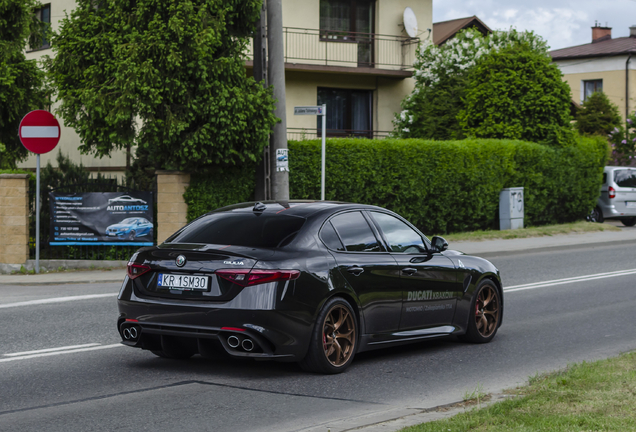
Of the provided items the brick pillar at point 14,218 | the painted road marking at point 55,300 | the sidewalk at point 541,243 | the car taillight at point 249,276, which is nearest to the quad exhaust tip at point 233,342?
the car taillight at point 249,276

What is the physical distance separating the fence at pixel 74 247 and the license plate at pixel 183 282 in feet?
33.2

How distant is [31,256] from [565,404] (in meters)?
13.2

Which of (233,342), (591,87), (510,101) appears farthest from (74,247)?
(591,87)

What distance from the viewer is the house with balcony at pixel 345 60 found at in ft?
93.8

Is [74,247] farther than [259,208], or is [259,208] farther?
[74,247]

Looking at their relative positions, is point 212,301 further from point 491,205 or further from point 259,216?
point 491,205

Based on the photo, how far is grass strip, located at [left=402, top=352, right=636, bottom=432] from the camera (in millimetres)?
5020

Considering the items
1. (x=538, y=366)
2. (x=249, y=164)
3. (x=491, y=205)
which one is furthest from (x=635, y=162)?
(x=538, y=366)

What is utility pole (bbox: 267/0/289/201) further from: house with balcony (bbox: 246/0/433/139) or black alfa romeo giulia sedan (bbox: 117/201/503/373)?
house with balcony (bbox: 246/0/433/139)

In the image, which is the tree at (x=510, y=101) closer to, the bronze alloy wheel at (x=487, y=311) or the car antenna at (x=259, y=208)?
the bronze alloy wheel at (x=487, y=311)

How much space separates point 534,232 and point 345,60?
31.2ft

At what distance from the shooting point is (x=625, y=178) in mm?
29156

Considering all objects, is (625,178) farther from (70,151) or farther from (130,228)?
(130,228)

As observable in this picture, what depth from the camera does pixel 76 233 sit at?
651 inches
